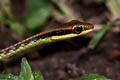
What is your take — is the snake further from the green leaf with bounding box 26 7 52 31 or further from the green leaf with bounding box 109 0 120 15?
the green leaf with bounding box 26 7 52 31

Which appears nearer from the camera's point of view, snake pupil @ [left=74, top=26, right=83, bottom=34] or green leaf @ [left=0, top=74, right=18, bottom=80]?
green leaf @ [left=0, top=74, right=18, bottom=80]

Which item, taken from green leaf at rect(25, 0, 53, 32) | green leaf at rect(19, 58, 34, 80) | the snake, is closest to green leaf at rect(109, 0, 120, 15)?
green leaf at rect(25, 0, 53, 32)

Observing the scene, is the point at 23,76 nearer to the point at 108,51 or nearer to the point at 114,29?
the point at 108,51

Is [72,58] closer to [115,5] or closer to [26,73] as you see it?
[115,5]

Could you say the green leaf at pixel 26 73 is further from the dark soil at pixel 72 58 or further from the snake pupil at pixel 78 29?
the dark soil at pixel 72 58

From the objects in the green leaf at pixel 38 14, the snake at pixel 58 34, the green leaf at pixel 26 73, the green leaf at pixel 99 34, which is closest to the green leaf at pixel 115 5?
the green leaf at pixel 99 34

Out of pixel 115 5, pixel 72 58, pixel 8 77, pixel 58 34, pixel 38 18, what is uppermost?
pixel 38 18

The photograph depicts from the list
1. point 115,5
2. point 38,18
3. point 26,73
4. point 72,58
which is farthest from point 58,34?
point 38,18

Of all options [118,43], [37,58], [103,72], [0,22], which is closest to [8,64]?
[37,58]
